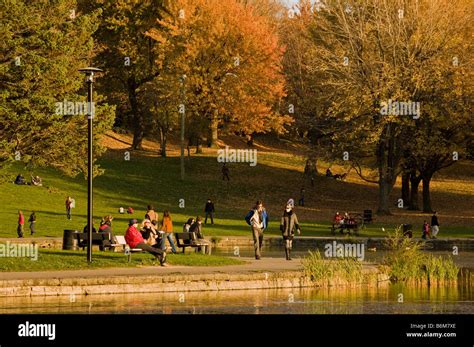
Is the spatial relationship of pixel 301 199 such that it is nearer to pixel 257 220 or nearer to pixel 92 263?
pixel 257 220

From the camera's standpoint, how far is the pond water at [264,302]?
23984mm

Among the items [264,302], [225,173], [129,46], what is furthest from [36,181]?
[264,302]

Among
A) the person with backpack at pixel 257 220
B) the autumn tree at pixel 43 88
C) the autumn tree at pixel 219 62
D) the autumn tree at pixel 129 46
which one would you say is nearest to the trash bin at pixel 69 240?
the person with backpack at pixel 257 220

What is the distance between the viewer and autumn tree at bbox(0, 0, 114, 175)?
45.6 meters

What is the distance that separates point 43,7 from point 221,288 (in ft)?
77.6

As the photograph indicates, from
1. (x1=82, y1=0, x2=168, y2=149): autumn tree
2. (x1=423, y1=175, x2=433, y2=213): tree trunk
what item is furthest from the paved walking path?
(x1=82, y1=0, x2=168, y2=149): autumn tree

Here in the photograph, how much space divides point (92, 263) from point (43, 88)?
17240 millimetres

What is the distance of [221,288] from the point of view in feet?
94.5

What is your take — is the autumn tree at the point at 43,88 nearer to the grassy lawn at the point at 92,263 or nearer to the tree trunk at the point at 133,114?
the grassy lawn at the point at 92,263

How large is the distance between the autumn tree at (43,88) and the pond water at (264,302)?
2005 centimetres

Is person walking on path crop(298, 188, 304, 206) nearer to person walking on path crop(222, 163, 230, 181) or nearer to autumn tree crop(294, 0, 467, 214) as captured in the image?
autumn tree crop(294, 0, 467, 214)
